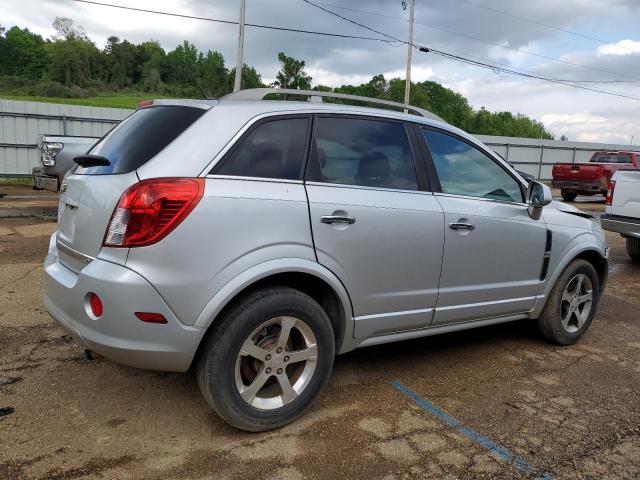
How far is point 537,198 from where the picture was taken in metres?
3.95

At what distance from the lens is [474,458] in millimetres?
2734

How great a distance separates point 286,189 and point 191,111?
2.22ft

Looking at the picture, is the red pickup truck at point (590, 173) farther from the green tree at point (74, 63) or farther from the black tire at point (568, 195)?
the green tree at point (74, 63)

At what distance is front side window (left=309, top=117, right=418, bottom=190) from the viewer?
310cm

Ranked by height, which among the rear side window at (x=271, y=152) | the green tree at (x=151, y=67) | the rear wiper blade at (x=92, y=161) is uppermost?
the green tree at (x=151, y=67)

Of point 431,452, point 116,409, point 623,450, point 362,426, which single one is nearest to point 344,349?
point 362,426

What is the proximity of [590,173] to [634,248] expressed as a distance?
1102cm

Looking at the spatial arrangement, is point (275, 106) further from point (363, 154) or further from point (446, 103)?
point (446, 103)

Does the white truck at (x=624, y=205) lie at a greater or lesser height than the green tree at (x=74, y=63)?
lesser

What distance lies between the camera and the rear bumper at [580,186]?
18.0m

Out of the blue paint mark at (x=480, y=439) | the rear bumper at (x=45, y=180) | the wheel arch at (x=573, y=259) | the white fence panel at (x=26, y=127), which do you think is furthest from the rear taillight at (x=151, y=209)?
the white fence panel at (x=26, y=127)

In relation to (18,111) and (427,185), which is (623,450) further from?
(18,111)

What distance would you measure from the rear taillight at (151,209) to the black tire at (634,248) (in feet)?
25.3

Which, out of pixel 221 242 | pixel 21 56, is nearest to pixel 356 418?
pixel 221 242
